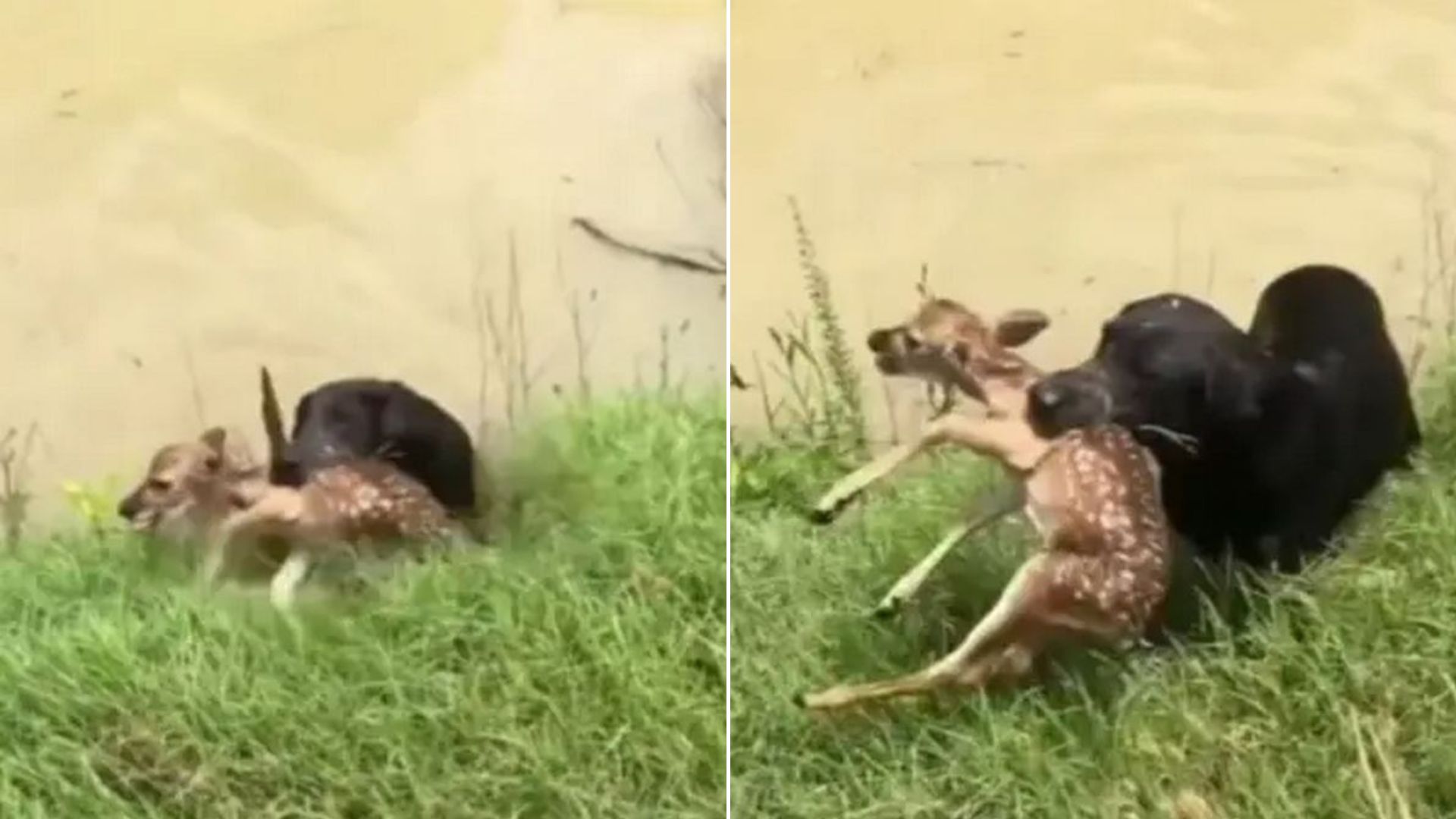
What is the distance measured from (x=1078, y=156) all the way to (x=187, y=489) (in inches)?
21.7

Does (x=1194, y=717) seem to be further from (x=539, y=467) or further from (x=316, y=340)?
(x=316, y=340)

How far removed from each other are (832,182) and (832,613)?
25cm

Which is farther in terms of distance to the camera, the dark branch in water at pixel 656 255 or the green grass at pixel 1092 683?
the dark branch in water at pixel 656 255

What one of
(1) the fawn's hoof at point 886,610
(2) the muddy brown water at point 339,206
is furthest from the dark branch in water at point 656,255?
(1) the fawn's hoof at point 886,610

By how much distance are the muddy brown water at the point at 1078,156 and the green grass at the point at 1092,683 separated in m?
0.07

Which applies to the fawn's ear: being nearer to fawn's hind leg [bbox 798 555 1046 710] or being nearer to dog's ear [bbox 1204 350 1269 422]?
fawn's hind leg [bbox 798 555 1046 710]

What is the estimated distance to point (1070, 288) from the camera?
123cm

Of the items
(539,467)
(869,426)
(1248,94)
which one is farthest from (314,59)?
(1248,94)

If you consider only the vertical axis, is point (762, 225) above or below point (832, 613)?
above

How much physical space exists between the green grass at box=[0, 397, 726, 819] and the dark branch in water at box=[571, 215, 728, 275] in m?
0.09

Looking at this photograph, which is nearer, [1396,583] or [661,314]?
[1396,583]

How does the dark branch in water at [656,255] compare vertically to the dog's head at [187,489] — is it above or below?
above

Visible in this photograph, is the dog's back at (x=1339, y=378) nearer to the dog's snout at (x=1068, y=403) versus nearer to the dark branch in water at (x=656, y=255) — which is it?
the dog's snout at (x=1068, y=403)

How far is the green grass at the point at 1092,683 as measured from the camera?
3.79 feet
